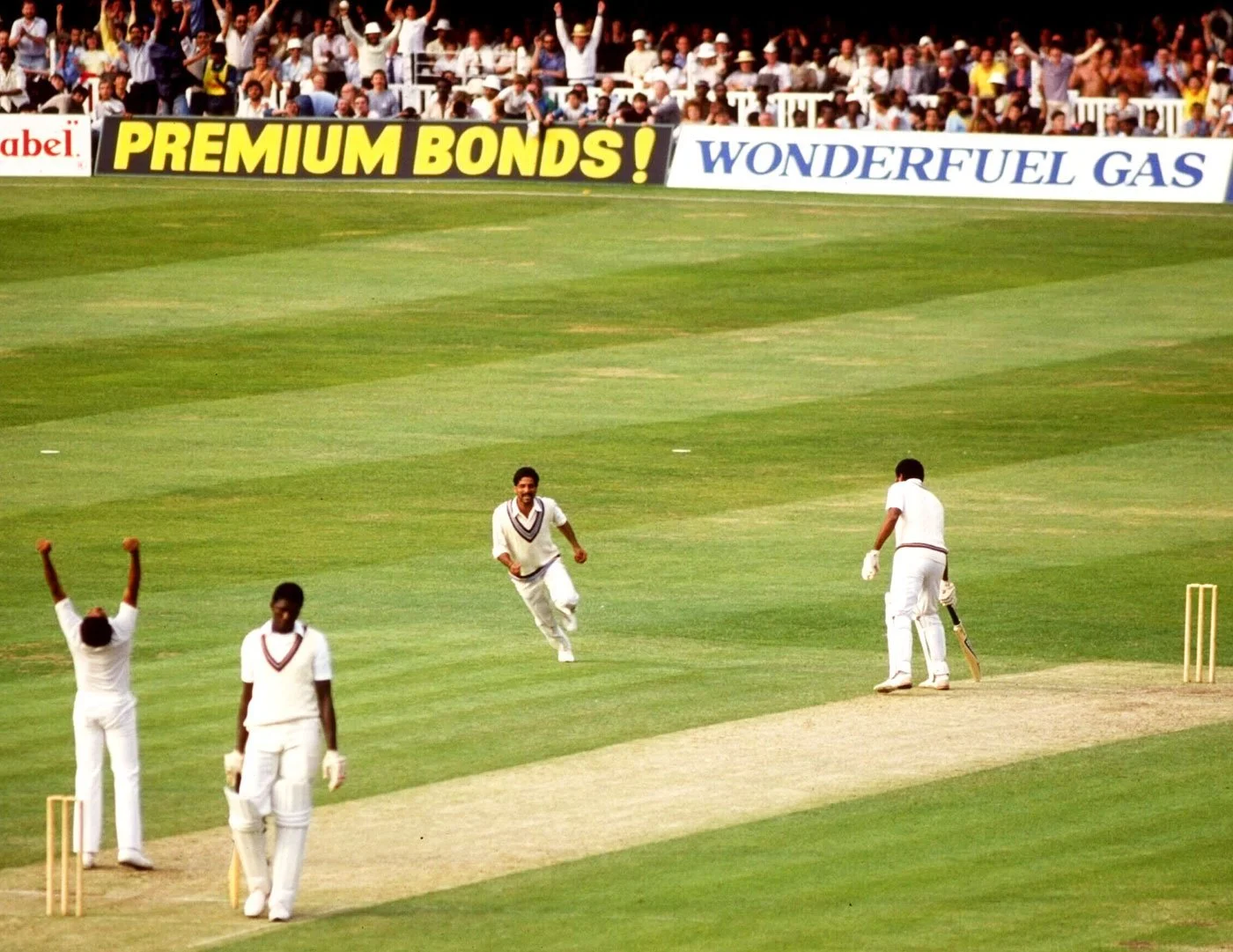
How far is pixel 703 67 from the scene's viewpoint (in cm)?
4166

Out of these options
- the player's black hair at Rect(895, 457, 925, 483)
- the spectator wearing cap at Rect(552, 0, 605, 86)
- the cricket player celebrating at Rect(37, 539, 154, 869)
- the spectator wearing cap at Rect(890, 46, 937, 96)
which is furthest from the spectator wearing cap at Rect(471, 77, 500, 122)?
the cricket player celebrating at Rect(37, 539, 154, 869)

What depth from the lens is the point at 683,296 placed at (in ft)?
113

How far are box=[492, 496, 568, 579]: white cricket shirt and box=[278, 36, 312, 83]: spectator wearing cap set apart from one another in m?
25.9

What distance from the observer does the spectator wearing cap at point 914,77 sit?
1580 inches

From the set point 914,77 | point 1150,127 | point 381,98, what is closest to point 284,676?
point 1150,127

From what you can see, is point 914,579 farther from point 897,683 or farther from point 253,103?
point 253,103

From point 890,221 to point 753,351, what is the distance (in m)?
7.57

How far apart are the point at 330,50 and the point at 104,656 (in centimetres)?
3139

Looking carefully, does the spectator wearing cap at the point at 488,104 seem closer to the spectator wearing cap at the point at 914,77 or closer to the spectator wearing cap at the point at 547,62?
the spectator wearing cap at the point at 547,62

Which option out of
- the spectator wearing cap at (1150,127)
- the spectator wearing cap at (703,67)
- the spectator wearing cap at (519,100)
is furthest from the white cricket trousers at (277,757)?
the spectator wearing cap at (703,67)

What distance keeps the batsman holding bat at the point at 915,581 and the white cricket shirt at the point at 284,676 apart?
6044 mm

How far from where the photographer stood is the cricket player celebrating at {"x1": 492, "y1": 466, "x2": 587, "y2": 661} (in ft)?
58.9

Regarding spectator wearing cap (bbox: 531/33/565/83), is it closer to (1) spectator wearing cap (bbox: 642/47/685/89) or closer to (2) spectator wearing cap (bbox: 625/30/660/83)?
(2) spectator wearing cap (bbox: 625/30/660/83)

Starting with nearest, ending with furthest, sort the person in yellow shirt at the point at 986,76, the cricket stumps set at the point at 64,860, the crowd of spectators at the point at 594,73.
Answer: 1. the cricket stumps set at the point at 64,860
2. the crowd of spectators at the point at 594,73
3. the person in yellow shirt at the point at 986,76
